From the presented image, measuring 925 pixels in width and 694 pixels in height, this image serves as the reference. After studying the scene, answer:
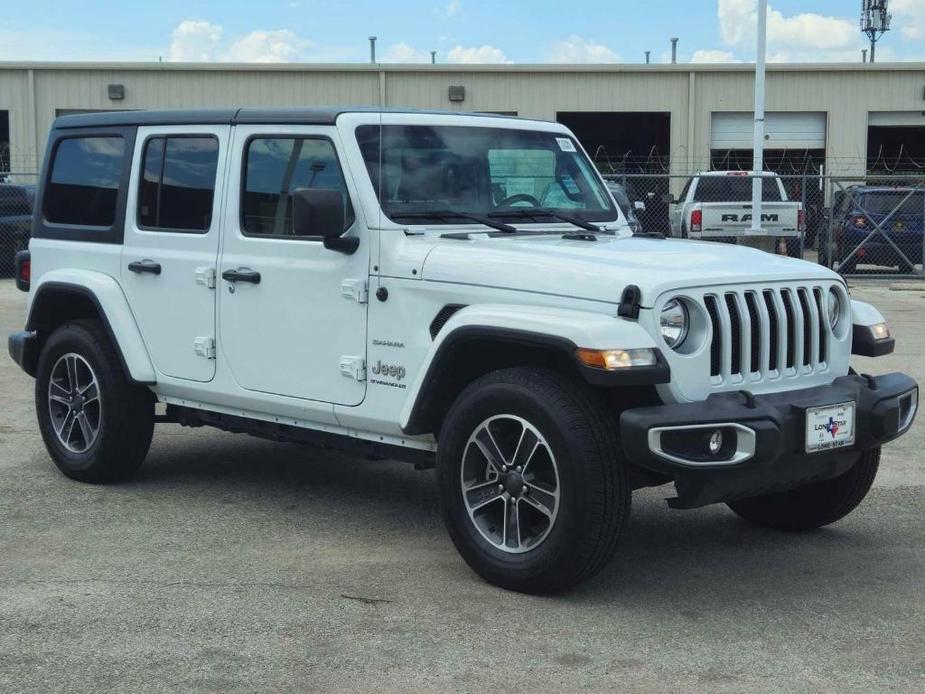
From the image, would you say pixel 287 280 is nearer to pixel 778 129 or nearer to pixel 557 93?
pixel 557 93

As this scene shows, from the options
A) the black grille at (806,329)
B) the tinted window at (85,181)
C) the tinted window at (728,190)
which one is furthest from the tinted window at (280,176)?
the tinted window at (728,190)

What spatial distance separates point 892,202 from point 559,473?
62.2ft

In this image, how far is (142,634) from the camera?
187 inches

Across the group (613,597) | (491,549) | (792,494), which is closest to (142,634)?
(491,549)

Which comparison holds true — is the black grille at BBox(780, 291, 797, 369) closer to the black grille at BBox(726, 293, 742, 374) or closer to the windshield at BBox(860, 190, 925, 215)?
the black grille at BBox(726, 293, 742, 374)

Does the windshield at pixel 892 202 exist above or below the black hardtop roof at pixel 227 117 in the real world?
below

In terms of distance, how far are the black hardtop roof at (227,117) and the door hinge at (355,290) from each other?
766mm

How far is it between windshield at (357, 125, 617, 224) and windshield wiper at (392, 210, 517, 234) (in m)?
0.01

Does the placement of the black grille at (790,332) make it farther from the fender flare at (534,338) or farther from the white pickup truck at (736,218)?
the white pickup truck at (736,218)

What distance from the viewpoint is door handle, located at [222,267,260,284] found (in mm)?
6176

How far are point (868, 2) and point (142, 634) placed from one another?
60.3 m

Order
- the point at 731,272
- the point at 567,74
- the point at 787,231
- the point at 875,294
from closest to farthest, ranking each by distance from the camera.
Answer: the point at 731,272, the point at 875,294, the point at 787,231, the point at 567,74

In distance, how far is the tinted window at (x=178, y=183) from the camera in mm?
6527

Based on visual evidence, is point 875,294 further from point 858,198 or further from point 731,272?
point 731,272
